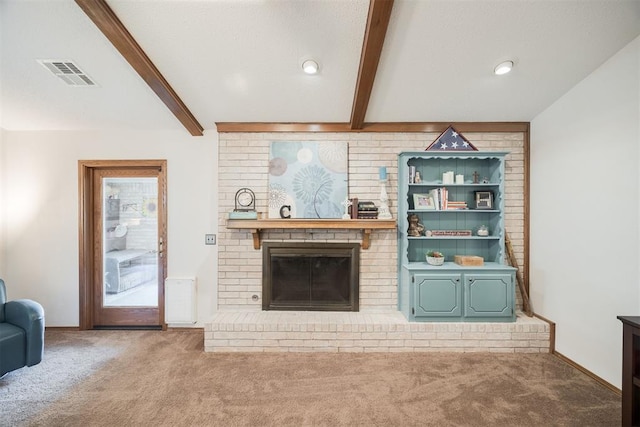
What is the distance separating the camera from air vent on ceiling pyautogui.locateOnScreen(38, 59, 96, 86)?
219 cm

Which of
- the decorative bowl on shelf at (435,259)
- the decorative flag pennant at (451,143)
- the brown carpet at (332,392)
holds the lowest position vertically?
the brown carpet at (332,392)

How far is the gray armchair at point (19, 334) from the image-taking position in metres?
2.10

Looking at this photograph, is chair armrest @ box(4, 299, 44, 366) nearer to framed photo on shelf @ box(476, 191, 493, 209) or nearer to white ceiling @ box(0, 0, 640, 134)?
white ceiling @ box(0, 0, 640, 134)

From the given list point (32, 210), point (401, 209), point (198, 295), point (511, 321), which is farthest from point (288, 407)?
point (32, 210)

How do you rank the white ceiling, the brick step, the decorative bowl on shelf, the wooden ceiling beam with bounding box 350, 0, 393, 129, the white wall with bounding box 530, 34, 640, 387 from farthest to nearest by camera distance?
the decorative bowl on shelf → the brick step → the white wall with bounding box 530, 34, 640, 387 → the white ceiling → the wooden ceiling beam with bounding box 350, 0, 393, 129

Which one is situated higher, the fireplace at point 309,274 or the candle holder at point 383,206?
the candle holder at point 383,206

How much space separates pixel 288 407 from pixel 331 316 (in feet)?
3.50

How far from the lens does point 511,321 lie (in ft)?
8.84

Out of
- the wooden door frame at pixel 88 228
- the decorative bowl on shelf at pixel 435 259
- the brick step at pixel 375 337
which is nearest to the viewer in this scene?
the brick step at pixel 375 337

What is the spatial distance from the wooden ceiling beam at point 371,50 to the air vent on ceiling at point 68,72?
8.05ft

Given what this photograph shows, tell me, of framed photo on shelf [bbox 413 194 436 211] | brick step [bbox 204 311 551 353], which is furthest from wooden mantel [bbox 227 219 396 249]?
brick step [bbox 204 311 551 353]

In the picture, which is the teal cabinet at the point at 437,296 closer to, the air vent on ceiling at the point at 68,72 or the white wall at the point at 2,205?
the air vent on ceiling at the point at 68,72

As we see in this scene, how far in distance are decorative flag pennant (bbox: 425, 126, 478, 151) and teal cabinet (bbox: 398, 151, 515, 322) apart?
0.12m

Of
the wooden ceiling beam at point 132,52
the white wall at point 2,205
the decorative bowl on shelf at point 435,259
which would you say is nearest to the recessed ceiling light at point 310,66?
the wooden ceiling beam at point 132,52
